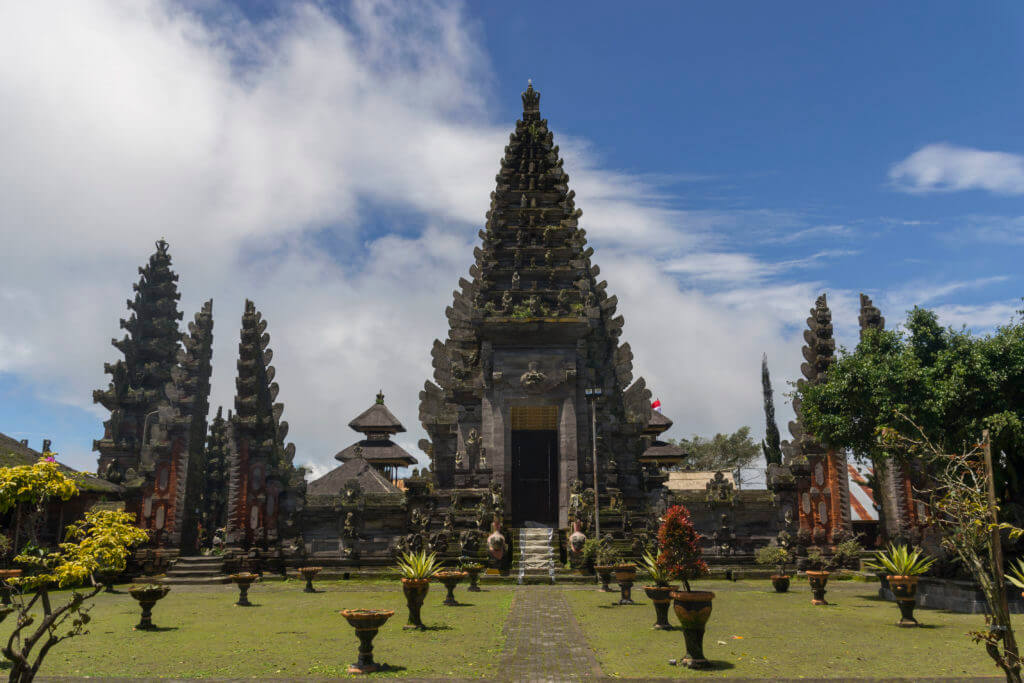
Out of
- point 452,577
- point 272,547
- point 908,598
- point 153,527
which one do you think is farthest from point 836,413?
point 153,527

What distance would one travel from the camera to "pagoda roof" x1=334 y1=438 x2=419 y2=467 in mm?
53562

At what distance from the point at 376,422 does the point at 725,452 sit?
118ft

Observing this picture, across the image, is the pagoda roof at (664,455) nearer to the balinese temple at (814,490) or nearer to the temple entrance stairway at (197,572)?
the balinese temple at (814,490)

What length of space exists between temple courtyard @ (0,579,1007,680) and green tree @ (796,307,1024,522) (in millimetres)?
4763

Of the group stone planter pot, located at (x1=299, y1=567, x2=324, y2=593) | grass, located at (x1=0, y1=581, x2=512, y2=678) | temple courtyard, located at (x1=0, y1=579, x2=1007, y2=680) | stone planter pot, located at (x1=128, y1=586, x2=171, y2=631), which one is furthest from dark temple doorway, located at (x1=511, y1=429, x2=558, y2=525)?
stone planter pot, located at (x1=128, y1=586, x2=171, y2=631)

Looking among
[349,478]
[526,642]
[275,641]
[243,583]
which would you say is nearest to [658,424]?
Result: [349,478]

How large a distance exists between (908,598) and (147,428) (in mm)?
50111

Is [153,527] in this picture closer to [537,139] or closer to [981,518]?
[537,139]

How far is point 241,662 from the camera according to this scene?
38.8 ft

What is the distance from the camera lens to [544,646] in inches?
513

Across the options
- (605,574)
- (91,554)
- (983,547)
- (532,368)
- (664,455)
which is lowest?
(605,574)

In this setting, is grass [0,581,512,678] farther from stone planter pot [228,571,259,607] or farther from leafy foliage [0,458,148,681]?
leafy foliage [0,458,148,681]

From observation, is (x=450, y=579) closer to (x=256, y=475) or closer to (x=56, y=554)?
(x=56, y=554)

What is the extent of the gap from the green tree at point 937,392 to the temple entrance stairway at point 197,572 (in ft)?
79.3
